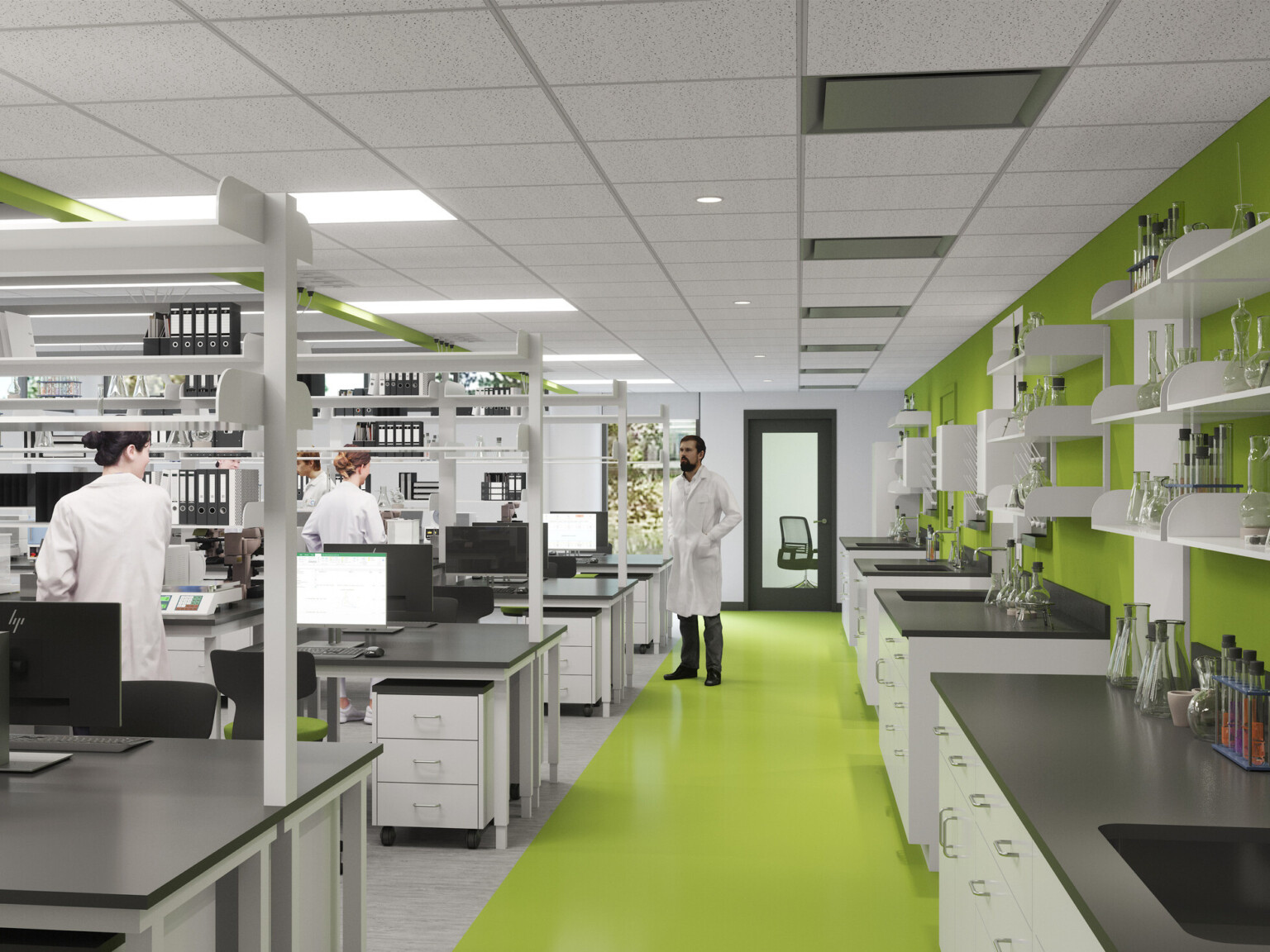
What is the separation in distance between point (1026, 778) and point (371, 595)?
273cm

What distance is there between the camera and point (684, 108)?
9.18 feet

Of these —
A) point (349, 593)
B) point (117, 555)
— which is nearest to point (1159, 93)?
Answer: point (349, 593)

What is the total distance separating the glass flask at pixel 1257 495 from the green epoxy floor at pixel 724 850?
1.56 m

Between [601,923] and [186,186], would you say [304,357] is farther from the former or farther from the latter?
[601,923]

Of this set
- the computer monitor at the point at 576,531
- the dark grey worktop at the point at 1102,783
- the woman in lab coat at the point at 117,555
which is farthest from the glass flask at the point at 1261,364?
the computer monitor at the point at 576,531

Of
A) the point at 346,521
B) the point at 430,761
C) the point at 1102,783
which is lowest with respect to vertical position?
the point at 430,761

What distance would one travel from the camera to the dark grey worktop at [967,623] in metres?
3.68

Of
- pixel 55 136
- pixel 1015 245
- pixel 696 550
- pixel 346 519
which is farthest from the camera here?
pixel 696 550

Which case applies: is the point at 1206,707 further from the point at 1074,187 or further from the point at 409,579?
the point at 409,579

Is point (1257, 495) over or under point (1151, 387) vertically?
under

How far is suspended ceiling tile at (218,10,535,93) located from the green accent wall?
187 centimetres

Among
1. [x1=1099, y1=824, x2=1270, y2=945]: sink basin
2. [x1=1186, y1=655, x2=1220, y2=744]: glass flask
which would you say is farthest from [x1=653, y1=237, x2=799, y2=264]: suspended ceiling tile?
[x1=1099, y1=824, x2=1270, y2=945]: sink basin

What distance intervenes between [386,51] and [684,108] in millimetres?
803

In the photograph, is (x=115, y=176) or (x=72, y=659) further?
(x=115, y=176)
